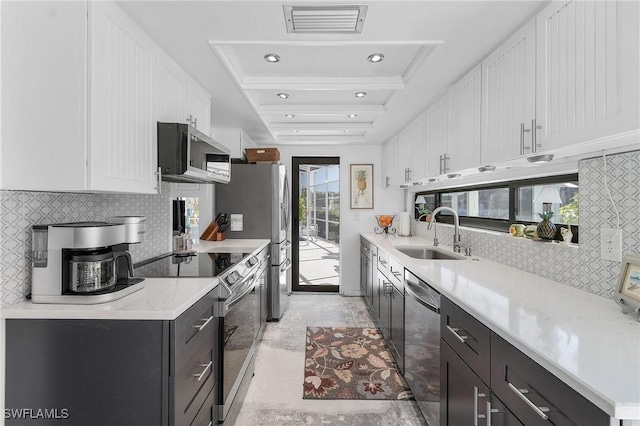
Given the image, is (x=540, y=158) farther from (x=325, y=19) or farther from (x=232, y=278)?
(x=232, y=278)

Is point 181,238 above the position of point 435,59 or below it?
below

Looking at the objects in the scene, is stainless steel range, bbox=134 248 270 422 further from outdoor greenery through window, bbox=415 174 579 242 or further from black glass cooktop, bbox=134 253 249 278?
outdoor greenery through window, bbox=415 174 579 242

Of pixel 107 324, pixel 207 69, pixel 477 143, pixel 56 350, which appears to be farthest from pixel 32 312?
pixel 477 143

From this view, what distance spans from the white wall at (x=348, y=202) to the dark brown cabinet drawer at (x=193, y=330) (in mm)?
3114

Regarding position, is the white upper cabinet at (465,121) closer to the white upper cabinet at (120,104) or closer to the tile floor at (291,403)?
the tile floor at (291,403)

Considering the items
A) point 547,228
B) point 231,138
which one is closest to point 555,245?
point 547,228

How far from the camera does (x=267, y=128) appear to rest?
3666mm

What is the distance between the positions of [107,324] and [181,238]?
4.87 ft

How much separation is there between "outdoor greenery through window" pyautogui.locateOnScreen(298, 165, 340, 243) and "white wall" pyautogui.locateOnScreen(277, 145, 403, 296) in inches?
5.1

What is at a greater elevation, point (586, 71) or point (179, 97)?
point (179, 97)

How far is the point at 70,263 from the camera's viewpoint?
52.0 inches

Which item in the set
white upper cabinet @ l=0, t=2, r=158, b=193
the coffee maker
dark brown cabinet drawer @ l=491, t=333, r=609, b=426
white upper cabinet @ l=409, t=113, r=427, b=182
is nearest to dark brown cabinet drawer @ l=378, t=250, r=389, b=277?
white upper cabinet @ l=409, t=113, r=427, b=182

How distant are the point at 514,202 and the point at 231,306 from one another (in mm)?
2187

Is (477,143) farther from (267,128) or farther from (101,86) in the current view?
(267,128)
